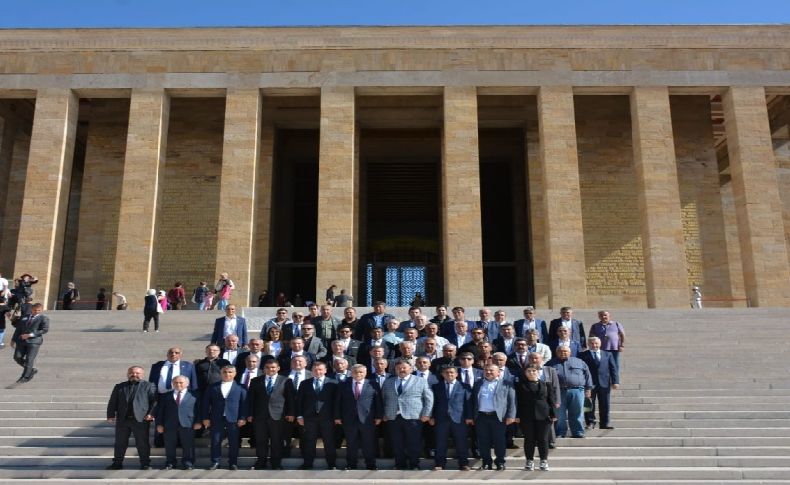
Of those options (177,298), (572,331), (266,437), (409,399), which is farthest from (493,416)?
(177,298)

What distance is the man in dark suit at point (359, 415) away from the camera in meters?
7.13

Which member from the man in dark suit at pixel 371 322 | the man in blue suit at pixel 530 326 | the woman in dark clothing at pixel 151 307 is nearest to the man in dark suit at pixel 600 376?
the man in blue suit at pixel 530 326

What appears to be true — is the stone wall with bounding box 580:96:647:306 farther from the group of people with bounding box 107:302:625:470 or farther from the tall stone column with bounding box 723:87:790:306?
the group of people with bounding box 107:302:625:470

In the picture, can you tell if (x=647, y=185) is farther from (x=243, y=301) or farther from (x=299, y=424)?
(x=299, y=424)

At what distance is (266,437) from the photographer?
7273 millimetres

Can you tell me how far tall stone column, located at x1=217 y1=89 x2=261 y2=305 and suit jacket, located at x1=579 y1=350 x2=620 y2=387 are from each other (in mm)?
11801

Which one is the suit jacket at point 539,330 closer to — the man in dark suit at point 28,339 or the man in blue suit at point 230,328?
the man in blue suit at point 230,328

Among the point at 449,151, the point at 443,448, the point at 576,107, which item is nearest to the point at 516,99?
the point at 576,107

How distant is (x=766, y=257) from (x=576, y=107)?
7403mm

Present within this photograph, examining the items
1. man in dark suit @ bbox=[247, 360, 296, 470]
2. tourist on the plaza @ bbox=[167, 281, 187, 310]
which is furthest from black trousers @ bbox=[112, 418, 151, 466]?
tourist on the plaza @ bbox=[167, 281, 187, 310]

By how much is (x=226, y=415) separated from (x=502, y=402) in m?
2.79

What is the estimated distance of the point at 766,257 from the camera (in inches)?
746

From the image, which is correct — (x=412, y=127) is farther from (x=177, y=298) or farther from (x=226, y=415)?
(x=226, y=415)

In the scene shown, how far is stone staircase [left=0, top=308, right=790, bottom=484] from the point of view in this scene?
7.04 m
